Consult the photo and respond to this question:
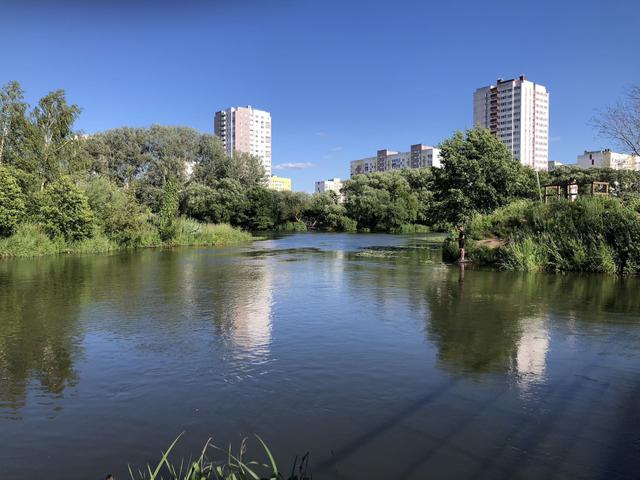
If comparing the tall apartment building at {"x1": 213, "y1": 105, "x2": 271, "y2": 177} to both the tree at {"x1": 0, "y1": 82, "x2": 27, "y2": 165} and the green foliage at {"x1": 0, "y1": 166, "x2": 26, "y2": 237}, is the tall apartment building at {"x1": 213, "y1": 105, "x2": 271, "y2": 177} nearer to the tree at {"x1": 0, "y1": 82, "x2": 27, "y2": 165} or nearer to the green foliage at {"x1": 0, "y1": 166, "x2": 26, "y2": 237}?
the tree at {"x1": 0, "y1": 82, "x2": 27, "y2": 165}

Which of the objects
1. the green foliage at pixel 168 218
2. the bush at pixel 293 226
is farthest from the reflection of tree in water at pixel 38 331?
the bush at pixel 293 226

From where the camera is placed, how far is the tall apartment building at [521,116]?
11269 cm

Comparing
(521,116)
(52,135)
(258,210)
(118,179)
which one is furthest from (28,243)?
(521,116)

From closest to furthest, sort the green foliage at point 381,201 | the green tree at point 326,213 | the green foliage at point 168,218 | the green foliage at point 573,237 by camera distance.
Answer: the green foliage at point 573,237 < the green foliage at point 168,218 < the green foliage at point 381,201 < the green tree at point 326,213

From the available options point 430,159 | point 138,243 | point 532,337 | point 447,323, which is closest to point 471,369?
point 532,337

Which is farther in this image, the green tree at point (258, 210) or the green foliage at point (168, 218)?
the green tree at point (258, 210)

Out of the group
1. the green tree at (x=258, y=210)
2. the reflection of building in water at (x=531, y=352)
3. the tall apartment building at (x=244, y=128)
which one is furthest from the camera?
the tall apartment building at (x=244, y=128)

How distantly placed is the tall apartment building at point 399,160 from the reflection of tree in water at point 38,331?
108m

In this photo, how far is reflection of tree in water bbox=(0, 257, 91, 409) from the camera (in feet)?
20.4

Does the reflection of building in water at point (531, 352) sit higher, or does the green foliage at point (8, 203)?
the green foliage at point (8, 203)

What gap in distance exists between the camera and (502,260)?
64.4 ft

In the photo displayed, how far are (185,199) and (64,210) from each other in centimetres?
3280

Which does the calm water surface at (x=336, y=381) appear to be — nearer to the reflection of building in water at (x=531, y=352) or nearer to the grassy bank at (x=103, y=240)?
the reflection of building in water at (x=531, y=352)

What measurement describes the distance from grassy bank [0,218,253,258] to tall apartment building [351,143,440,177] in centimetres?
8448
